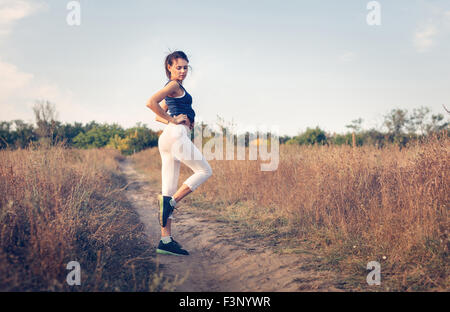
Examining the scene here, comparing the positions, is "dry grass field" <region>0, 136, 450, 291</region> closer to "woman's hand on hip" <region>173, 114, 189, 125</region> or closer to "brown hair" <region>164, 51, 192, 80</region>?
"woman's hand on hip" <region>173, 114, 189, 125</region>

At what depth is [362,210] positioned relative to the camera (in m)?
4.11

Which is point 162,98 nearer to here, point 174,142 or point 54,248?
point 174,142

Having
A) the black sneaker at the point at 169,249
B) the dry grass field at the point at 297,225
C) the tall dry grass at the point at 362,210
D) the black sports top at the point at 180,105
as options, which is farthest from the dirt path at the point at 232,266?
the black sports top at the point at 180,105

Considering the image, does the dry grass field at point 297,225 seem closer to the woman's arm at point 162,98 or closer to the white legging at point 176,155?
the white legging at point 176,155

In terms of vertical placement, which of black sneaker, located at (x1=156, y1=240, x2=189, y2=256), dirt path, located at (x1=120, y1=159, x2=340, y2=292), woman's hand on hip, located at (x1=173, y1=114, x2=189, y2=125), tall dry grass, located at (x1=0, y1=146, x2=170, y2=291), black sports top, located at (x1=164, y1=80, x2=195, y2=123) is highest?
black sports top, located at (x1=164, y1=80, x2=195, y2=123)

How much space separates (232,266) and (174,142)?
1.54 m

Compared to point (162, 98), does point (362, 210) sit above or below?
below

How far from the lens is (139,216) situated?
5660 mm

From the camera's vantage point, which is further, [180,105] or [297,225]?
[297,225]

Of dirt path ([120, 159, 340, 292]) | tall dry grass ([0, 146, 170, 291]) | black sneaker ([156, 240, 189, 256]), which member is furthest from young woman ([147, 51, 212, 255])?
tall dry grass ([0, 146, 170, 291])

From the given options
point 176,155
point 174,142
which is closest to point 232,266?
point 176,155

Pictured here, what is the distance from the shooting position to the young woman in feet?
10.4

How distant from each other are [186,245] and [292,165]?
134 inches
